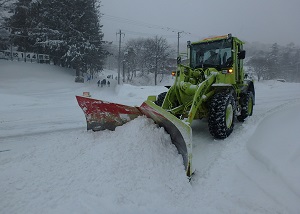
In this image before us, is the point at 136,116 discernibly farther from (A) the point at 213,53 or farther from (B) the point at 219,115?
(A) the point at 213,53

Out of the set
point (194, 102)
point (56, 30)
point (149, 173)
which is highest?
point (56, 30)

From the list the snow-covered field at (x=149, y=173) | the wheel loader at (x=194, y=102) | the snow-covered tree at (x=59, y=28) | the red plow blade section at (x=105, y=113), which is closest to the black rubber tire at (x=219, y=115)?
the wheel loader at (x=194, y=102)

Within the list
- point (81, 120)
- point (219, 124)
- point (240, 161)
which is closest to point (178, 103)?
point (219, 124)

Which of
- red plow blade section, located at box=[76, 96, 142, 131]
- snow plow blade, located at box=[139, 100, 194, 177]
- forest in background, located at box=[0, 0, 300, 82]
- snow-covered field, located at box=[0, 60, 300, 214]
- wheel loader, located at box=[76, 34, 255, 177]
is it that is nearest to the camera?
snow-covered field, located at box=[0, 60, 300, 214]

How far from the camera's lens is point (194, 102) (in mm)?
4910

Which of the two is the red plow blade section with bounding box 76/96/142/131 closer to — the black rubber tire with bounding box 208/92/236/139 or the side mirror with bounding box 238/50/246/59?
the black rubber tire with bounding box 208/92/236/139

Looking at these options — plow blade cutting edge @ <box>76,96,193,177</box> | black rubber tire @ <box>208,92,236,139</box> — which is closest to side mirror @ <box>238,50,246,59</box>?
black rubber tire @ <box>208,92,236,139</box>

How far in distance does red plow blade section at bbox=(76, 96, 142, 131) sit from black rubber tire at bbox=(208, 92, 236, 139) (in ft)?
5.11

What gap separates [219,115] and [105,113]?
8.01 feet

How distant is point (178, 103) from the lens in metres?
5.98

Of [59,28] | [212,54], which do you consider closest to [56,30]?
[59,28]

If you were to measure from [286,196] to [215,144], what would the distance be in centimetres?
204

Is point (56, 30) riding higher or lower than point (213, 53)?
higher

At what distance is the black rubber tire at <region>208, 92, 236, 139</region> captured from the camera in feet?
17.1
